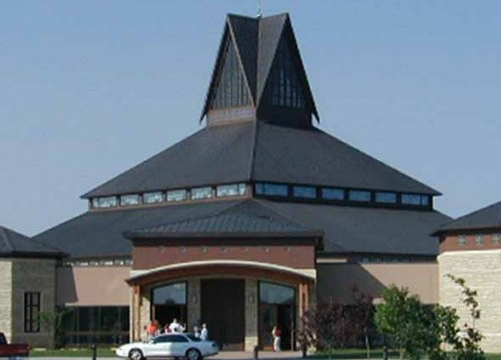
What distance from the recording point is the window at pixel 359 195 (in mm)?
84688

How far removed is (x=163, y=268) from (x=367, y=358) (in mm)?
13290

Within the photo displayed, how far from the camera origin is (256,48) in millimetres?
92250

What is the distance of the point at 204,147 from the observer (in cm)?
8900

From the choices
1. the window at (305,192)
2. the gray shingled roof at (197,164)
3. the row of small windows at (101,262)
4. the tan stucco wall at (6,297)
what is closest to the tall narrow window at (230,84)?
the gray shingled roof at (197,164)

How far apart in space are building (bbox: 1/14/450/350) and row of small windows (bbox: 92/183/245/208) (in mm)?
86

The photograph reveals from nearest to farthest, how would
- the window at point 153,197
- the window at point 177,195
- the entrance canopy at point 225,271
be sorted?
the entrance canopy at point 225,271
the window at point 177,195
the window at point 153,197

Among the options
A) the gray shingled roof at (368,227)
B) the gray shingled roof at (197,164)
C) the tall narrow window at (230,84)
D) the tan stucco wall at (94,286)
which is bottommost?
the tan stucco wall at (94,286)

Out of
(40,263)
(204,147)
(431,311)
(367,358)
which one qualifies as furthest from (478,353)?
(204,147)

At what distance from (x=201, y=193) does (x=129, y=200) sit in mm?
7011

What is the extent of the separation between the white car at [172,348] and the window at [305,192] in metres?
27.5

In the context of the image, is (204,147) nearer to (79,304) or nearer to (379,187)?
(379,187)

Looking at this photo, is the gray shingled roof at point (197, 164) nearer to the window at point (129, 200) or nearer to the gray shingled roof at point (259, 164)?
the gray shingled roof at point (259, 164)

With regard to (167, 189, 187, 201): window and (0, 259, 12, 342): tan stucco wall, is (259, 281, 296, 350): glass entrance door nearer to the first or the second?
(0, 259, 12, 342): tan stucco wall

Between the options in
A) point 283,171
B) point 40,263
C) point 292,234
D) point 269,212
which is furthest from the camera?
point 283,171
